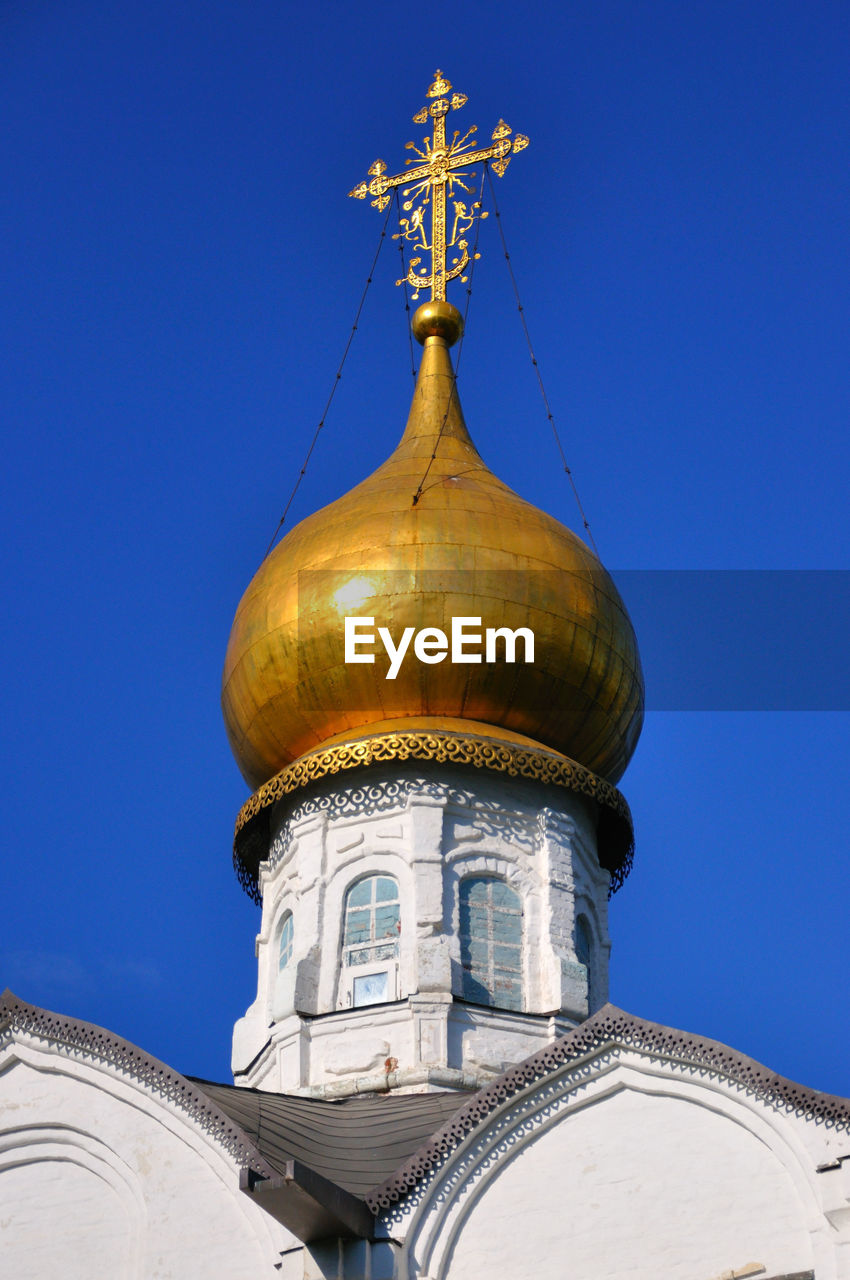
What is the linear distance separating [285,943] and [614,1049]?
3870 millimetres

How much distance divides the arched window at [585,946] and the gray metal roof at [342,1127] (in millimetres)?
1832

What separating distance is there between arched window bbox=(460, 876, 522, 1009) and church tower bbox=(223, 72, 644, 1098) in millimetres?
14

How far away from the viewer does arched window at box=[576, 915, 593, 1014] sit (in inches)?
570

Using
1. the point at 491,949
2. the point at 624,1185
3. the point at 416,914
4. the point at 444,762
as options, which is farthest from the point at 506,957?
the point at 624,1185

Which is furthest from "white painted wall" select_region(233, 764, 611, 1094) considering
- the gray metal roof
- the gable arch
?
the gable arch

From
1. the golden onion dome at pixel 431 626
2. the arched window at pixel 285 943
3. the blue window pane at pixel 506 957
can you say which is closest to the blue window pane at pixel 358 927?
the arched window at pixel 285 943

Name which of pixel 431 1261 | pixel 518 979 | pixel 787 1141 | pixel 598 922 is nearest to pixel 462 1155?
pixel 431 1261

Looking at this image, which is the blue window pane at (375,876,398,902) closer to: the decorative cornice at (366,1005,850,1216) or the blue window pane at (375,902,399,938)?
the blue window pane at (375,902,399,938)

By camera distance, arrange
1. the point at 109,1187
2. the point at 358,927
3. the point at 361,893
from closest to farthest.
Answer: the point at 109,1187
the point at 358,927
the point at 361,893

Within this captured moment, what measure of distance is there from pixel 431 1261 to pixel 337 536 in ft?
18.8

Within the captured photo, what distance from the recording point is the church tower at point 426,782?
13.6 m

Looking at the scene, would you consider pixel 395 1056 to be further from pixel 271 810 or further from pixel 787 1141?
pixel 787 1141

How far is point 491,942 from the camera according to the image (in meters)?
14.0

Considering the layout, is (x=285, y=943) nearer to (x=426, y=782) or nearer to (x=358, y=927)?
(x=358, y=927)
